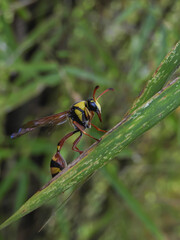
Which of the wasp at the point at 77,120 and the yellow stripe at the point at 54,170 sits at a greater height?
the wasp at the point at 77,120

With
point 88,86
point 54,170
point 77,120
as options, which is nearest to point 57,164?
point 54,170

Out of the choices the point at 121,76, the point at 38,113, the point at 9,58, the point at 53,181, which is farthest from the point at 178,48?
the point at 38,113

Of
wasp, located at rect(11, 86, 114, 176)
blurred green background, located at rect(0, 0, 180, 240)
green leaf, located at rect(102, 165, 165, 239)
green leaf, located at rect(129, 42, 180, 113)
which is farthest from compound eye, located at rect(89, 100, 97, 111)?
blurred green background, located at rect(0, 0, 180, 240)

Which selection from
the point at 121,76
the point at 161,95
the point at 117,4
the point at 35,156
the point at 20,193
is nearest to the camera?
the point at 161,95

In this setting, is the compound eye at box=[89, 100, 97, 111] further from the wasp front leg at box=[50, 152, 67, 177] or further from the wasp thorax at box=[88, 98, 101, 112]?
the wasp front leg at box=[50, 152, 67, 177]

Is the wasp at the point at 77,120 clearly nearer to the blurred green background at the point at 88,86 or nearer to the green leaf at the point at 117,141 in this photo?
the green leaf at the point at 117,141

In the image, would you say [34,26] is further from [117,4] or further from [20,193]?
[20,193]

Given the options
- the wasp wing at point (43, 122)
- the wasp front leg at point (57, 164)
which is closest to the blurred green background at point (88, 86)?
the wasp wing at point (43, 122)
